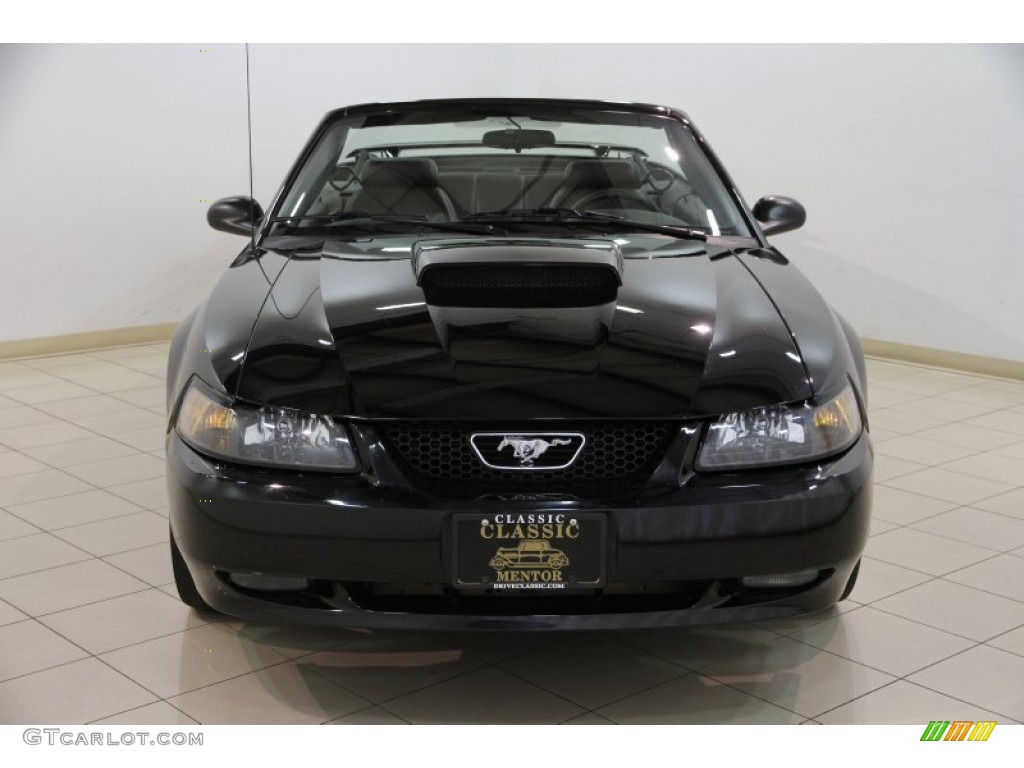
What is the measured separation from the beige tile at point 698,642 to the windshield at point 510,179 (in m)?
0.98

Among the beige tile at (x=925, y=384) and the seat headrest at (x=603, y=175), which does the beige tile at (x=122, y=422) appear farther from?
the beige tile at (x=925, y=384)

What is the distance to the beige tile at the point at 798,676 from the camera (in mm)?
2480

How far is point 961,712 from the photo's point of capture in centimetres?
244

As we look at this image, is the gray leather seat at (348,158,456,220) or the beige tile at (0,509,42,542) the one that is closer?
the gray leather seat at (348,158,456,220)

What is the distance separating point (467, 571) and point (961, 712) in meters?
1.03

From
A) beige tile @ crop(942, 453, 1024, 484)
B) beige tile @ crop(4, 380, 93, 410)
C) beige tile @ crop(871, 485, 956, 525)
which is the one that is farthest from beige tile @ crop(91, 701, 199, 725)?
beige tile @ crop(4, 380, 93, 410)

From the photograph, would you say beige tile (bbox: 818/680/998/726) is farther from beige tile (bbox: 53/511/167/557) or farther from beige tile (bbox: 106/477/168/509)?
beige tile (bbox: 106/477/168/509)

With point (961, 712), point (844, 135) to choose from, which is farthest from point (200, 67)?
point (961, 712)

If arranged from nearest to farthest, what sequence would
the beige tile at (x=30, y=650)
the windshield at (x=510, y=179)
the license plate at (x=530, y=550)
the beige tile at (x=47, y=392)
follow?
the license plate at (x=530, y=550) → the beige tile at (x=30, y=650) → the windshield at (x=510, y=179) → the beige tile at (x=47, y=392)

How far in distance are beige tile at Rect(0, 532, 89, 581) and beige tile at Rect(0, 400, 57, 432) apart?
1396 mm

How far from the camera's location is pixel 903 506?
379 cm

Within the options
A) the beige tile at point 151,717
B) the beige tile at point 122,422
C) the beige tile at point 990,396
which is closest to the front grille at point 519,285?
the beige tile at point 151,717

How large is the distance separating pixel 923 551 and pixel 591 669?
1.24m

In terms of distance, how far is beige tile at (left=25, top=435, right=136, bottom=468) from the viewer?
422 cm
